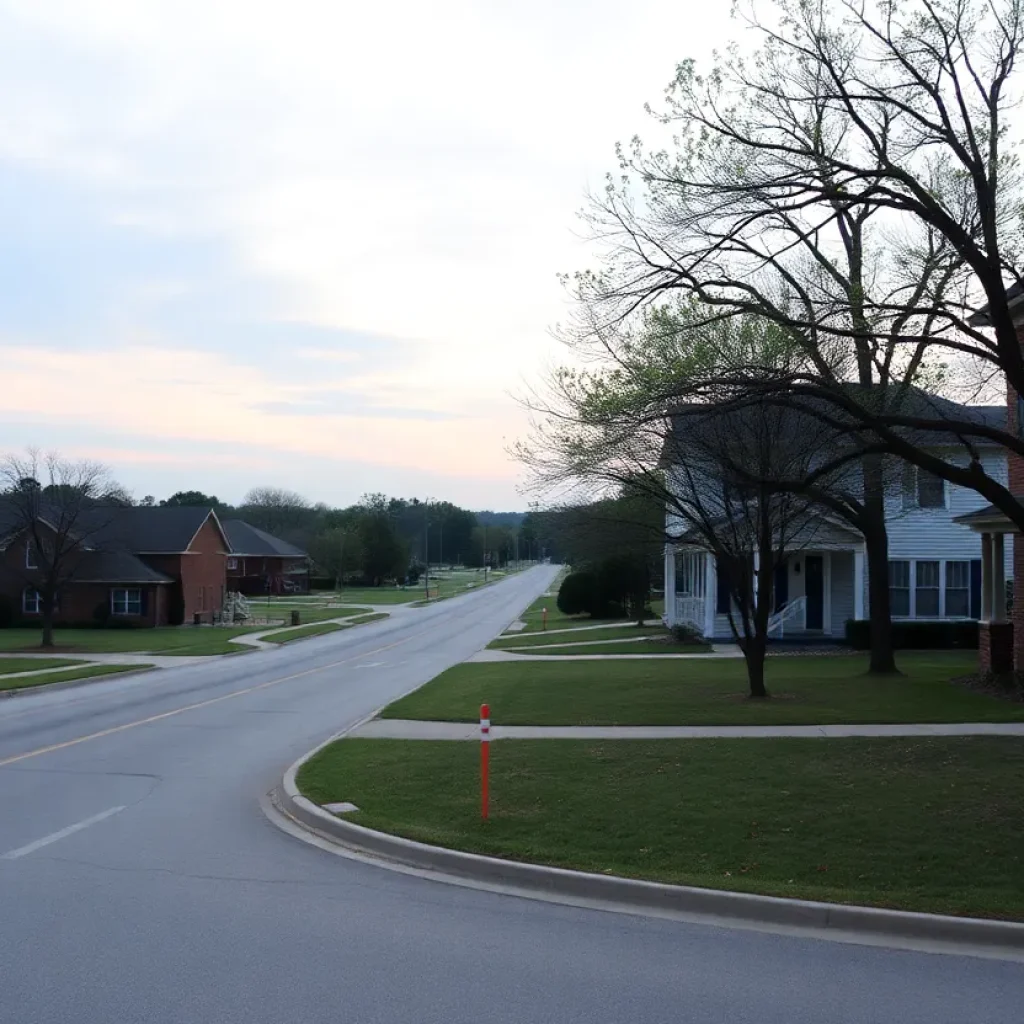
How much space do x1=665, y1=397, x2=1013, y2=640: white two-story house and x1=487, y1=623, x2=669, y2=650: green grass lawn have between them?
5144 mm

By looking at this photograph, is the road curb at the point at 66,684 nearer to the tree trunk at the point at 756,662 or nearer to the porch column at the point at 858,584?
the tree trunk at the point at 756,662

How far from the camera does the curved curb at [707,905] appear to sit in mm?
7074

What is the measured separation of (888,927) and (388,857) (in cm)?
405

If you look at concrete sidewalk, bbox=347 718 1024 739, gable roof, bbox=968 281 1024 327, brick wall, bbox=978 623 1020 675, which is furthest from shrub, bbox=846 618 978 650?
concrete sidewalk, bbox=347 718 1024 739

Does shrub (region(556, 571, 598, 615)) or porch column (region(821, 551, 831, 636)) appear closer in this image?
porch column (region(821, 551, 831, 636))

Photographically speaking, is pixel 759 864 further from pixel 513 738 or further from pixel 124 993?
pixel 513 738

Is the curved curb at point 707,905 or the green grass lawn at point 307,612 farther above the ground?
the curved curb at point 707,905

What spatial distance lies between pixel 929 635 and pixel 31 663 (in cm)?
2544

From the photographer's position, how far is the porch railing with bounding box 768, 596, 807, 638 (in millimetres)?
33594

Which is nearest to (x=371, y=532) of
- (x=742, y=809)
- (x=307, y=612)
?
(x=307, y=612)

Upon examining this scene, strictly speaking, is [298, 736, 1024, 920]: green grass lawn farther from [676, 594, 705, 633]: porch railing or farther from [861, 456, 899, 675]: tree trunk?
[676, 594, 705, 633]: porch railing

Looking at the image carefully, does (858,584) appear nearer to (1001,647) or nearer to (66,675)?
(1001,647)

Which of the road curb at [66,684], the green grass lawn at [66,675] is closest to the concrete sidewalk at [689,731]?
the road curb at [66,684]

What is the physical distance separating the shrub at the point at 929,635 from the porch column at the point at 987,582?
9.47 m
